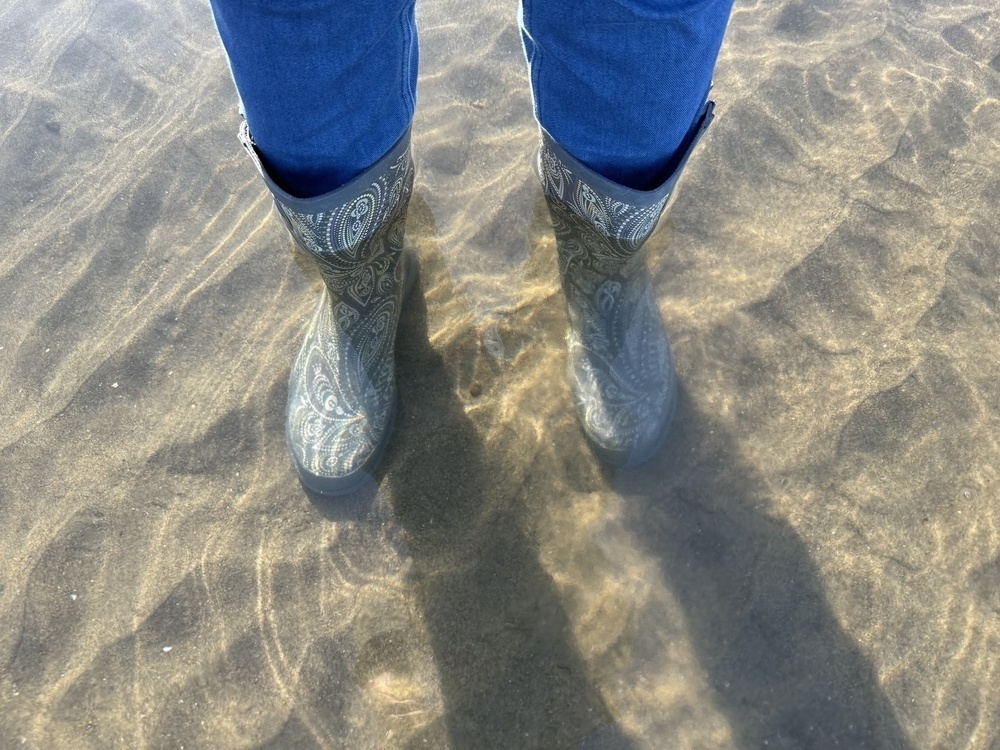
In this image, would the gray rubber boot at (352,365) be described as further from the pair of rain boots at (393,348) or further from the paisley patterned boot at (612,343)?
the paisley patterned boot at (612,343)

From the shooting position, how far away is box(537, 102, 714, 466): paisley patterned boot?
1.60 meters

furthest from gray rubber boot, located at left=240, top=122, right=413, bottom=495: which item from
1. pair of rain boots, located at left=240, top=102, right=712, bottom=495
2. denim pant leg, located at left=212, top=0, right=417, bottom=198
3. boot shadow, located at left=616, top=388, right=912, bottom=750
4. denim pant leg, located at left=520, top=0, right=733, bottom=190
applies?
boot shadow, located at left=616, top=388, right=912, bottom=750

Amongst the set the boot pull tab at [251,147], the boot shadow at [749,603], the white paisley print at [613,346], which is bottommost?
the boot shadow at [749,603]

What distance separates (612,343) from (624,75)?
742mm

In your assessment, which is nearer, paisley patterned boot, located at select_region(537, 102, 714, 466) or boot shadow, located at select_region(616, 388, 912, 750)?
boot shadow, located at select_region(616, 388, 912, 750)

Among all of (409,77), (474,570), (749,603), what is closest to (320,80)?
(409,77)

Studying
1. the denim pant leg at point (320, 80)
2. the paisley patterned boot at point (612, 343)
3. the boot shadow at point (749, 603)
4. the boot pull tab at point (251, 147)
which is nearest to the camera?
the denim pant leg at point (320, 80)

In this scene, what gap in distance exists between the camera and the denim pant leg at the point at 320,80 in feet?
3.33

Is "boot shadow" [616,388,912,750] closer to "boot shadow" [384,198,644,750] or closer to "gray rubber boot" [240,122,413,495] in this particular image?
"boot shadow" [384,198,644,750]

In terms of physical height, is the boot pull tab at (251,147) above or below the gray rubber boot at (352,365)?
above

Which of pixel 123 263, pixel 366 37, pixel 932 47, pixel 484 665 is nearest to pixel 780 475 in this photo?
pixel 484 665

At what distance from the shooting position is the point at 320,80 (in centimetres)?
109

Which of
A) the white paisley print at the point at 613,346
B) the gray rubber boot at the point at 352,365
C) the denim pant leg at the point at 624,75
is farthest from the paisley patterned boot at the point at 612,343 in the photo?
the gray rubber boot at the point at 352,365

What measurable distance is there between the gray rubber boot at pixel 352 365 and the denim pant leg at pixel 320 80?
0.65 feet
